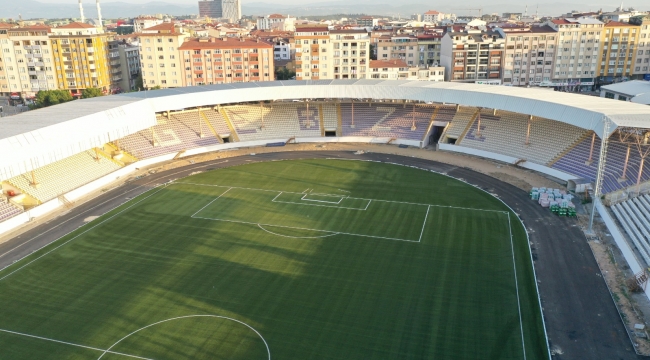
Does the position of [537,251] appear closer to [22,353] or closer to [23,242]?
[22,353]

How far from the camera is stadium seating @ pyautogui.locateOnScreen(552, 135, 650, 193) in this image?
142ft

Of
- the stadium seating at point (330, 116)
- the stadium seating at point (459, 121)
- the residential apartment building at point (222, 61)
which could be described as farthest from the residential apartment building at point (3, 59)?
the stadium seating at point (459, 121)

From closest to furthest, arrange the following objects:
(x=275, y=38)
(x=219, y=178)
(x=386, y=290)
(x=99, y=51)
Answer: (x=386, y=290)
(x=219, y=178)
(x=99, y=51)
(x=275, y=38)

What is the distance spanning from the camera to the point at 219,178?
169 ft

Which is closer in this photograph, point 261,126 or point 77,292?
point 77,292

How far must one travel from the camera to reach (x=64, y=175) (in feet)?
157

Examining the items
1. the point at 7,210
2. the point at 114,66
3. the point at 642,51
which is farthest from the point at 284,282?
the point at 642,51

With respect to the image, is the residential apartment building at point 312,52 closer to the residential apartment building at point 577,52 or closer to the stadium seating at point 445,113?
the stadium seating at point 445,113

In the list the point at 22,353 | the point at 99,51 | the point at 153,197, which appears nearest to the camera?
the point at 22,353

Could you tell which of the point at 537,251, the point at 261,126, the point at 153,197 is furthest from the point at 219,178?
the point at 537,251

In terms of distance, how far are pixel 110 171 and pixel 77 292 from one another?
24.3 meters

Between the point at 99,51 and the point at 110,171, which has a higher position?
the point at 99,51

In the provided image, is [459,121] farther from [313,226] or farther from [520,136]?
[313,226]

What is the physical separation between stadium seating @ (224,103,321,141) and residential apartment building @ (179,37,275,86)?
135ft
